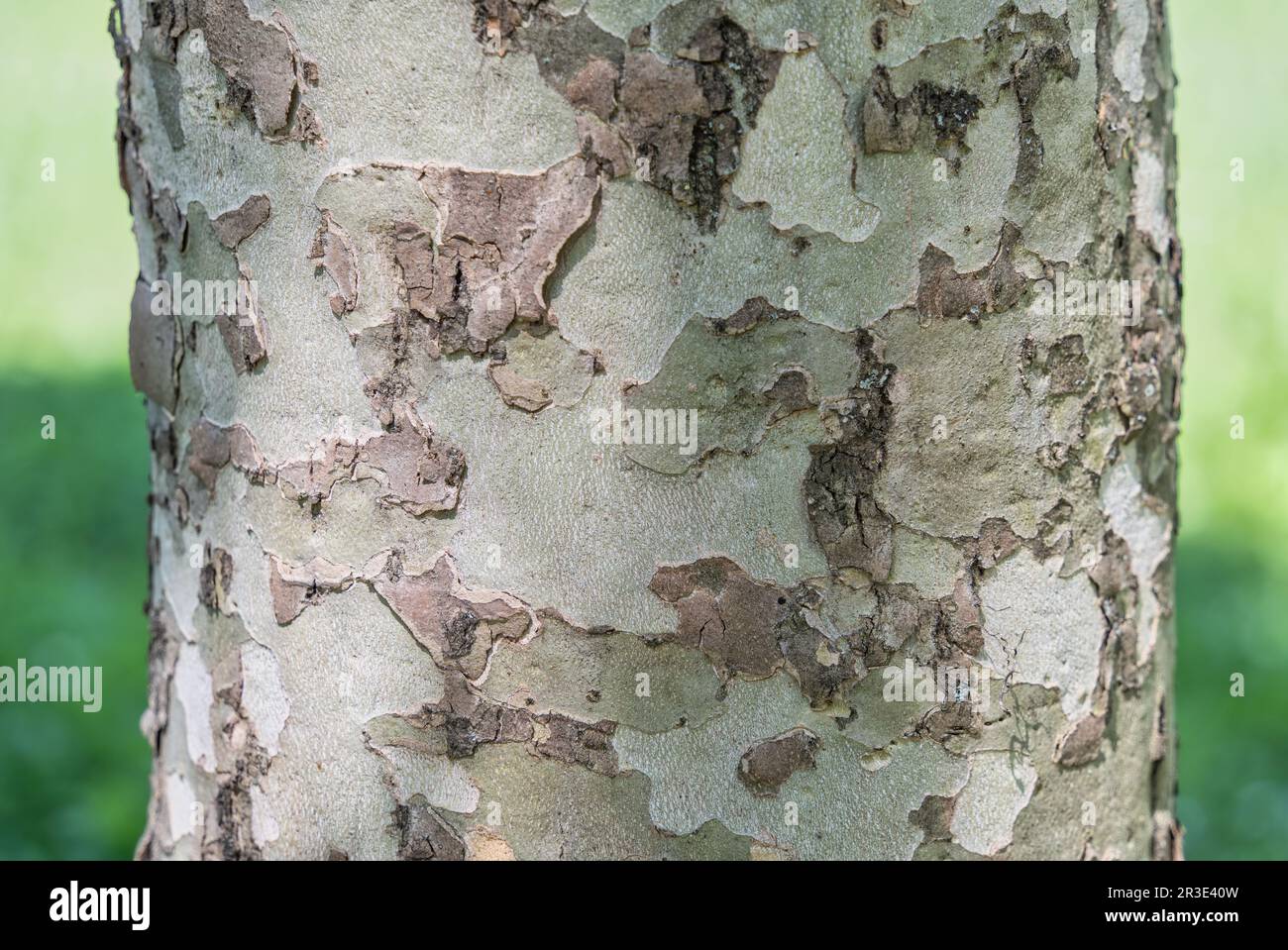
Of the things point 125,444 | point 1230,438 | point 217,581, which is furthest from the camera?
point 125,444

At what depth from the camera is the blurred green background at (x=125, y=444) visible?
7.84 feet

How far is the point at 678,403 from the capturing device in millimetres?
915

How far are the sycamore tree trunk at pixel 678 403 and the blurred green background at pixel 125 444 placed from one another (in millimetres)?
1602

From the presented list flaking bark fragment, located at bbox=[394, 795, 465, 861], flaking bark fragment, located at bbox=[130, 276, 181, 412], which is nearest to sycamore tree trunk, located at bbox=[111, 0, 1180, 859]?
flaking bark fragment, located at bbox=[394, 795, 465, 861]

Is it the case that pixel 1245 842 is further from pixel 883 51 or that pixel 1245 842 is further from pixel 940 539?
pixel 883 51

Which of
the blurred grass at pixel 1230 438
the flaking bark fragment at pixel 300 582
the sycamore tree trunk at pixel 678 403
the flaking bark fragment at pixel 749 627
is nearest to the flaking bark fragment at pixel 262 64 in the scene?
the sycamore tree trunk at pixel 678 403

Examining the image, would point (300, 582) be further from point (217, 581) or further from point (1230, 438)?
point (1230, 438)

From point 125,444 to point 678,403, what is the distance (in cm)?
301

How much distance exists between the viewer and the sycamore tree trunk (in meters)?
0.89

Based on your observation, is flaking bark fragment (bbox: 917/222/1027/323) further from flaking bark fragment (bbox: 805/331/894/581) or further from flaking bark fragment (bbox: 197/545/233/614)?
flaking bark fragment (bbox: 197/545/233/614)

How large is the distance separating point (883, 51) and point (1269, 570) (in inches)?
103

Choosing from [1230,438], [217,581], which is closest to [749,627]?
[217,581]

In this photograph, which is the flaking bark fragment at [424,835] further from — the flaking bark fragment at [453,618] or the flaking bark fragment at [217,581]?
the flaking bark fragment at [217,581]

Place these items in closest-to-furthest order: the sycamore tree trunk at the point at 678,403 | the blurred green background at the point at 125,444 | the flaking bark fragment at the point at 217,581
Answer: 1. the sycamore tree trunk at the point at 678,403
2. the flaking bark fragment at the point at 217,581
3. the blurred green background at the point at 125,444
